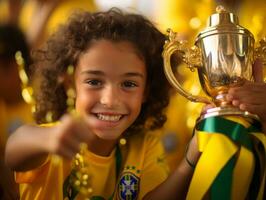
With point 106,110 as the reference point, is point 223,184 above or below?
below

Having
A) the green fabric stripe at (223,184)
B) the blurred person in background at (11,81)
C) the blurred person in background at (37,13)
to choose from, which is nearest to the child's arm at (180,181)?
the green fabric stripe at (223,184)

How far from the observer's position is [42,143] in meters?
0.75

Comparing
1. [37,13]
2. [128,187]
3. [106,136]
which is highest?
[37,13]

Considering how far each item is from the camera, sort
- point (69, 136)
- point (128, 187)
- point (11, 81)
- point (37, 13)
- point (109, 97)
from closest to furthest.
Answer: point (69, 136) → point (109, 97) → point (128, 187) → point (11, 81) → point (37, 13)

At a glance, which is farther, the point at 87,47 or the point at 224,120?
the point at 87,47

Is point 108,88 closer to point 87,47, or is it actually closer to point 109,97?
point 109,97

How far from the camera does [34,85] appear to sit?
1248 millimetres

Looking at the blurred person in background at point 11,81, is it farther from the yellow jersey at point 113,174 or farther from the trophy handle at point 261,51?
the trophy handle at point 261,51

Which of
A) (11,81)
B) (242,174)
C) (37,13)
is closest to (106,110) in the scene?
(242,174)

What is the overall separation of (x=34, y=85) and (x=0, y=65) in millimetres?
356

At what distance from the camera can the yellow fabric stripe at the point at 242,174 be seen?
0.82 m

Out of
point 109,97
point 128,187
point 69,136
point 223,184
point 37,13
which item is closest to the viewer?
point 69,136

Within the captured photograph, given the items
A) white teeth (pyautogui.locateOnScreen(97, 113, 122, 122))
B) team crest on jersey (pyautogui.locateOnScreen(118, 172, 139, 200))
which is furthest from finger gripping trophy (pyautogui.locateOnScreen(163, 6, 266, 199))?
team crest on jersey (pyautogui.locateOnScreen(118, 172, 139, 200))

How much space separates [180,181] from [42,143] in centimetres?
31
